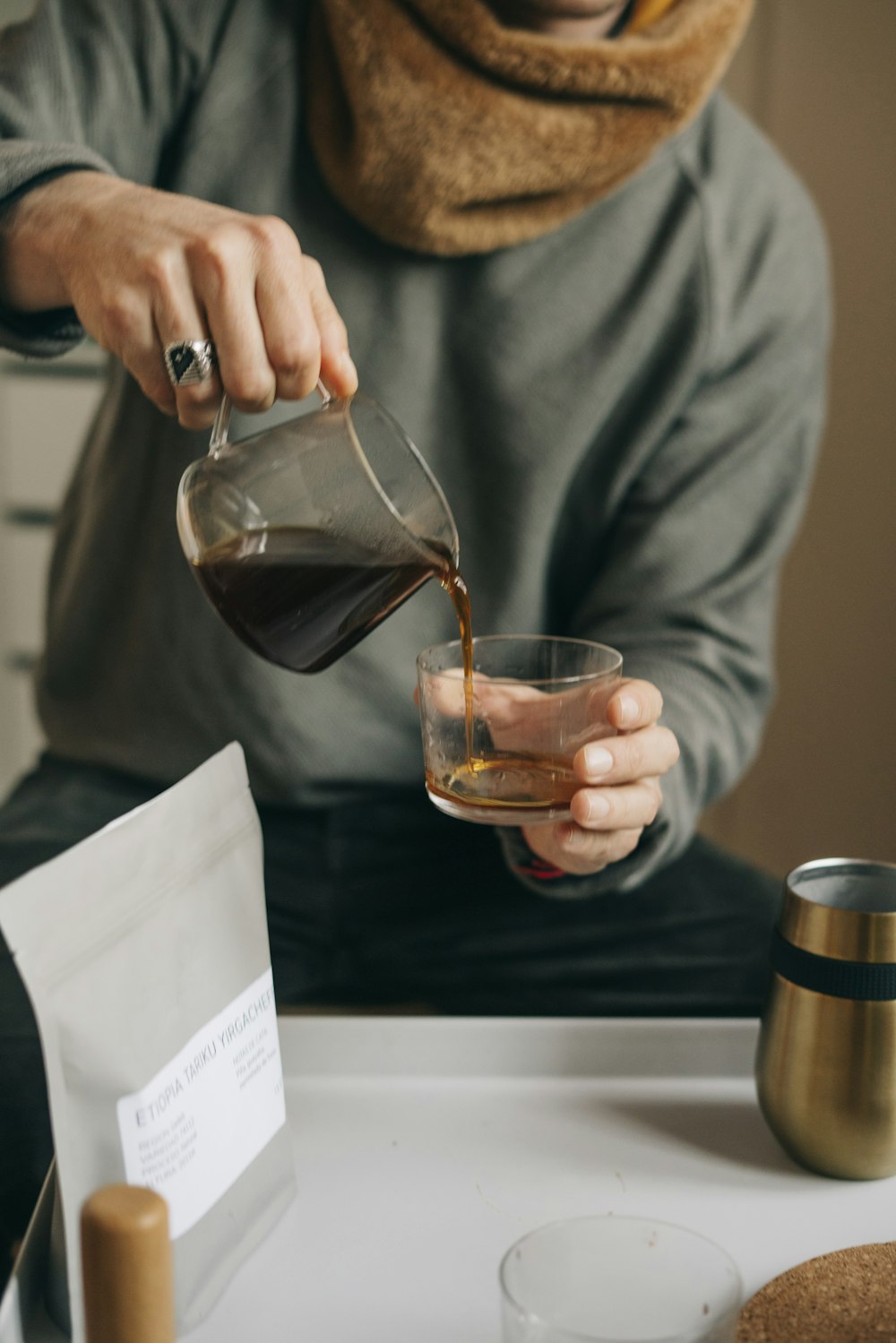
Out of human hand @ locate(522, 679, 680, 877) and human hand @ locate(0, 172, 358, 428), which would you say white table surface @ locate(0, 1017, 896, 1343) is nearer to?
human hand @ locate(522, 679, 680, 877)

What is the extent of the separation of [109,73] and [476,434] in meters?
0.51

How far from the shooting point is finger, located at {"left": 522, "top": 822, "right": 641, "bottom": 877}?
881mm

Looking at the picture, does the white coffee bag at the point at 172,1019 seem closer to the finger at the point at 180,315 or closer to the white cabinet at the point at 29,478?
the finger at the point at 180,315

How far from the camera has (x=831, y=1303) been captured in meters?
0.62

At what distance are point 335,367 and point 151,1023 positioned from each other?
1.38ft

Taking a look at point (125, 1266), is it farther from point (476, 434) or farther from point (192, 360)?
point (476, 434)

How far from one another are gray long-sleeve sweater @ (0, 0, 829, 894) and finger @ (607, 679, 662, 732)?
0.38 meters

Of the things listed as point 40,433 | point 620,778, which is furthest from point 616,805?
point 40,433

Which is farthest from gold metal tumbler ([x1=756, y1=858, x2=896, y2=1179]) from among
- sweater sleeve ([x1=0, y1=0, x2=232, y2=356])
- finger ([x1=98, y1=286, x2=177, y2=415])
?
sweater sleeve ([x1=0, y1=0, x2=232, y2=356])

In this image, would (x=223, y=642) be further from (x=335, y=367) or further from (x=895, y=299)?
(x=895, y=299)

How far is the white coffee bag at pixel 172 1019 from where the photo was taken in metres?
0.55

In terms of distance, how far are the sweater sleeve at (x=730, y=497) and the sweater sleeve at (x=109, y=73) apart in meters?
0.59

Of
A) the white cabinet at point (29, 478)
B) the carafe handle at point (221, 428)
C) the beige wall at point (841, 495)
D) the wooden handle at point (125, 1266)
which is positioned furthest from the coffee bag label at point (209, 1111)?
the white cabinet at point (29, 478)

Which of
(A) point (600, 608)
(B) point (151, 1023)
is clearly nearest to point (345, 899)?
(A) point (600, 608)
